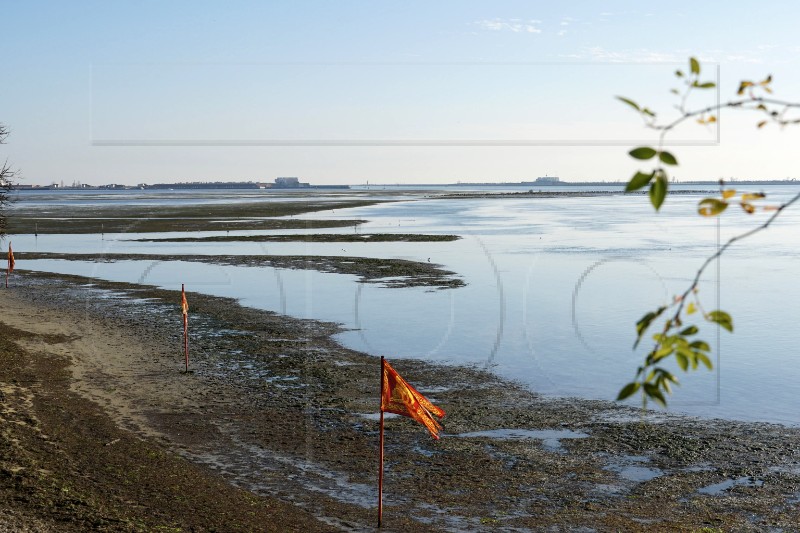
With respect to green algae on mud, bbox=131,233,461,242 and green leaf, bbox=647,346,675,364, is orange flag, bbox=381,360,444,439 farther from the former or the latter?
green algae on mud, bbox=131,233,461,242

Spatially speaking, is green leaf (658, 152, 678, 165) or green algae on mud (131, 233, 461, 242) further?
green algae on mud (131, 233, 461, 242)

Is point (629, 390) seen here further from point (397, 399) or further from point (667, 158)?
point (397, 399)

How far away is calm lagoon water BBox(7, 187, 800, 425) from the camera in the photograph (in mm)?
22922

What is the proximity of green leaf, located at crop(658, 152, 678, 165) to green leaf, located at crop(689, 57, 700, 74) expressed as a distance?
0.45m

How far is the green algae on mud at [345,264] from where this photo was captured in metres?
42.7

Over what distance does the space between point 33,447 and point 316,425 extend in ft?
19.1

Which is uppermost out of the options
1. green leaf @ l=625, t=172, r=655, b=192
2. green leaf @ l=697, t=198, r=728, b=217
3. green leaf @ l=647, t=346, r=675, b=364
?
green leaf @ l=625, t=172, r=655, b=192

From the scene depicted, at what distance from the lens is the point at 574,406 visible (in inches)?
778

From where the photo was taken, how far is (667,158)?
263cm

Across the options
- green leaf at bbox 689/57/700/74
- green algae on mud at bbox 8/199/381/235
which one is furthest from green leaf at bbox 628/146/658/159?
green algae on mud at bbox 8/199/381/235

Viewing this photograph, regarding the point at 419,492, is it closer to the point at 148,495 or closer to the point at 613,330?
the point at 148,495

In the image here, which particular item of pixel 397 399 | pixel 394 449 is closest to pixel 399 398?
pixel 397 399

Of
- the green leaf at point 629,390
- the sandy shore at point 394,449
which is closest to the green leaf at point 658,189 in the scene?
the green leaf at point 629,390

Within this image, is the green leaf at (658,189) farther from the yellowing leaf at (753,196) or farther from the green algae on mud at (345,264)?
the green algae on mud at (345,264)
